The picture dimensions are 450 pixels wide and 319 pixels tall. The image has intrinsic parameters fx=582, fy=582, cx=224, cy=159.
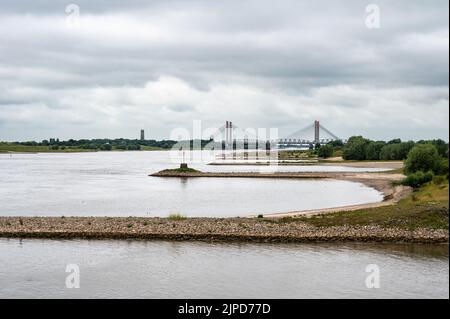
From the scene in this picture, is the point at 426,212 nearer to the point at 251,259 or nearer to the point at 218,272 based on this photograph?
the point at 251,259

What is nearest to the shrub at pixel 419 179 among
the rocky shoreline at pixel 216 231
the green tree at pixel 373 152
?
the rocky shoreline at pixel 216 231

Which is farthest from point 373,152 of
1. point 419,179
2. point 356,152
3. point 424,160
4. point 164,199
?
point 164,199

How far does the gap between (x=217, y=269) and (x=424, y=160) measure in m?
37.2

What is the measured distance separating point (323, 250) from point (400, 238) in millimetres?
4209

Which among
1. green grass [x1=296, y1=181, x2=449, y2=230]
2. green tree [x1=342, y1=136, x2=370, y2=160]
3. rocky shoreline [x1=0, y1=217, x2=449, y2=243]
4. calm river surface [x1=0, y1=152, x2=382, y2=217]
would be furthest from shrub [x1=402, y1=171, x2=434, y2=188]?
green tree [x1=342, y1=136, x2=370, y2=160]

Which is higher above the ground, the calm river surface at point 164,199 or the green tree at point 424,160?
the green tree at point 424,160

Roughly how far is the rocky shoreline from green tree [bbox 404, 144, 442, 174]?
86.1 ft

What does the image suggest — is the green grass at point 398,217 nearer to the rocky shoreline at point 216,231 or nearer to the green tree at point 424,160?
the rocky shoreline at point 216,231

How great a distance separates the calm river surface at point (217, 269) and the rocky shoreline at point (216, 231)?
960 mm

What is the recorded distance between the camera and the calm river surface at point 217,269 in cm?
1967

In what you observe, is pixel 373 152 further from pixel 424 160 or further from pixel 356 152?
pixel 424 160

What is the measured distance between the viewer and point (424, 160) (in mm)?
54375

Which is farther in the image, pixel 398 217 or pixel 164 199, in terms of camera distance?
pixel 164 199
